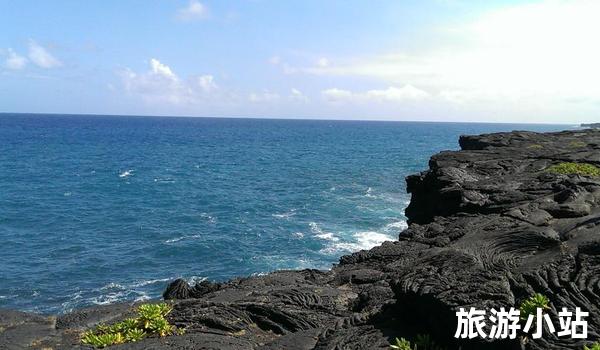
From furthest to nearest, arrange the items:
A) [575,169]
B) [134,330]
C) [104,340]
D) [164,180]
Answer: [164,180] < [575,169] < [134,330] < [104,340]

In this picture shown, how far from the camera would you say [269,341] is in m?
17.7

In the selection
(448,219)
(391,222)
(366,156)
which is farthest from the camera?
(366,156)

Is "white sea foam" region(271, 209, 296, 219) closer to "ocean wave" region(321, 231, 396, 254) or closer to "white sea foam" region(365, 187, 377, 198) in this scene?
"ocean wave" region(321, 231, 396, 254)

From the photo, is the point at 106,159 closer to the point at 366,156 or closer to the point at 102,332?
the point at 366,156

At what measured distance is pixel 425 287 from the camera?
1499 cm

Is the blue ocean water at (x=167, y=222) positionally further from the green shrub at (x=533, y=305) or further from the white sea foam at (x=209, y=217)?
the green shrub at (x=533, y=305)

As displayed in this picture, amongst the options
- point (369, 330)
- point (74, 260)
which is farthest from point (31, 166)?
point (369, 330)

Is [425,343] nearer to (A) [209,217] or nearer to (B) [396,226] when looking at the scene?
(B) [396,226]

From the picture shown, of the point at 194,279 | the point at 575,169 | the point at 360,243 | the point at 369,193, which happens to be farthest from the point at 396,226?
the point at 575,169

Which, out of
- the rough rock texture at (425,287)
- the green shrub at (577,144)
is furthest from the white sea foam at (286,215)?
the rough rock texture at (425,287)

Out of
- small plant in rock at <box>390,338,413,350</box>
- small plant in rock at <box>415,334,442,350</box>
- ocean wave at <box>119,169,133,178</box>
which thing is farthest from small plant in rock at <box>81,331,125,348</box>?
ocean wave at <box>119,169,133,178</box>

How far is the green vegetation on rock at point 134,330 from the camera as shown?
17406 millimetres

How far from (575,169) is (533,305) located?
24078 mm

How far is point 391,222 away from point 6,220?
1755 inches
